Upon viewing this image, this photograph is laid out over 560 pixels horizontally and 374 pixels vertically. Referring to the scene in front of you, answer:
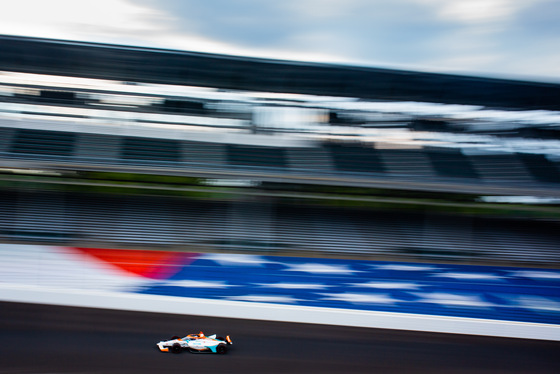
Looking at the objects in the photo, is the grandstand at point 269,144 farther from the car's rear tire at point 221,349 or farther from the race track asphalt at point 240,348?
the car's rear tire at point 221,349

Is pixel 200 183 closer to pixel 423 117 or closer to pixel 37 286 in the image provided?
pixel 37 286

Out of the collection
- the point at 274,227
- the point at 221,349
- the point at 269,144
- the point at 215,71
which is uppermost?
the point at 215,71

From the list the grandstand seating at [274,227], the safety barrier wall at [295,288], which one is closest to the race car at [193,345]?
the safety barrier wall at [295,288]

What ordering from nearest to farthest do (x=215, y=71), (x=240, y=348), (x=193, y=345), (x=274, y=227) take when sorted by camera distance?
(x=193, y=345) → (x=240, y=348) → (x=274, y=227) → (x=215, y=71)

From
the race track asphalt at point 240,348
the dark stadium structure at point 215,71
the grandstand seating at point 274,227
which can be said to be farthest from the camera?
the dark stadium structure at point 215,71

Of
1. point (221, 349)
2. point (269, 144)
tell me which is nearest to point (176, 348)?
point (221, 349)

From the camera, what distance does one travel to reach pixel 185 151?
14.4 feet

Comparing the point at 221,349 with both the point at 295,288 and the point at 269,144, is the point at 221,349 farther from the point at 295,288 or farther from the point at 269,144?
the point at 269,144

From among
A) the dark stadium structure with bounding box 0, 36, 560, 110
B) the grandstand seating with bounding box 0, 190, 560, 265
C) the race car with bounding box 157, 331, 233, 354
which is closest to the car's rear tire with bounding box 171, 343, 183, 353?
the race car with bounding box 157, 331, 233, 354

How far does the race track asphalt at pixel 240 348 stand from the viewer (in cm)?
252

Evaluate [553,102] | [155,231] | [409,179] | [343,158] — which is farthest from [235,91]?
[553,102]

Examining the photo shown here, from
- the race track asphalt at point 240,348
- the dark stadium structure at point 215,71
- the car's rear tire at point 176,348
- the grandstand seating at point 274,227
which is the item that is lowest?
the race track asphalt at point 240,348

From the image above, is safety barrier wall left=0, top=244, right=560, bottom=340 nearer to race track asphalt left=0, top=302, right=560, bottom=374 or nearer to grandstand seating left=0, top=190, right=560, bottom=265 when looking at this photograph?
race track asphalt left=0, top=302, right=560, bottom=374

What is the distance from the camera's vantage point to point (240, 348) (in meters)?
2.83
